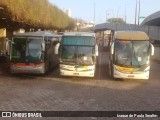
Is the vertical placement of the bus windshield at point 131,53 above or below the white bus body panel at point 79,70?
above

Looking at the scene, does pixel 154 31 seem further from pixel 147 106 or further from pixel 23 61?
pixel 147 106

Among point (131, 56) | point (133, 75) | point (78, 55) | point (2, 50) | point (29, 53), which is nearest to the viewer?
point (133, 75)

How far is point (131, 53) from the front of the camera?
21250mm

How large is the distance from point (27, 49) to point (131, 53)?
19.7 feet

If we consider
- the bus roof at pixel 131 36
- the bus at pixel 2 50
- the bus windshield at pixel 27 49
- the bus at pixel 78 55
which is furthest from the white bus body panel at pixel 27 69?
the bus at pixel 2 50

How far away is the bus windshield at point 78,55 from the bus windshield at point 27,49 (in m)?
1.69

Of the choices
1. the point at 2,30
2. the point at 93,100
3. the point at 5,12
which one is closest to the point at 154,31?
the point at 2,30

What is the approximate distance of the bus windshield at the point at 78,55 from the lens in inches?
832

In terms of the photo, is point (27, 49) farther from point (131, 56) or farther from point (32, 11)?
point (32, 11)

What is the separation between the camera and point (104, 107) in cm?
1362

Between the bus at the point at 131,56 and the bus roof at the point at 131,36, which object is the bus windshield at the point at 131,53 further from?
the bus roof at the point at 131,36

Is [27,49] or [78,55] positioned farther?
[27,49]

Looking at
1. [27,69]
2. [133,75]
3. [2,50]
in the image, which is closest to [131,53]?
[133,75]

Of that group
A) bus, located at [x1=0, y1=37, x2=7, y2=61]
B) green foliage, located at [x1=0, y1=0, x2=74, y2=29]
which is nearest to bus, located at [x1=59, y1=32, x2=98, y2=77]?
green foliage, located at [x1=0, y1=0, x2=74, y2=29]
